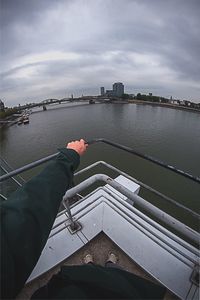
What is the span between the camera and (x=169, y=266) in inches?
60.7

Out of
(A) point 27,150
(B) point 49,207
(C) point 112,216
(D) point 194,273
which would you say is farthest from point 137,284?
(A) point 27,150

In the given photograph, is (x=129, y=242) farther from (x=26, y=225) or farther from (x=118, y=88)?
(x=118, y=88)

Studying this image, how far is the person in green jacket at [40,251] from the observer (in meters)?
0.62


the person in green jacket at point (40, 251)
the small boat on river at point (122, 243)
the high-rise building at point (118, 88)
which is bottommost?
the small boat on river at point (122, 243)

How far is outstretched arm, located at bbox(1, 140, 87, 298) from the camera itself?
0.62 metres

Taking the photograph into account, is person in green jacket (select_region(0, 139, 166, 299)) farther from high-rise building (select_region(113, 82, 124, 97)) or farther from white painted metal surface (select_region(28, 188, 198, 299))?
high-rise building (select_region(113, 82, 124, 97))

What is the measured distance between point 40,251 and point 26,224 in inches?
5.4

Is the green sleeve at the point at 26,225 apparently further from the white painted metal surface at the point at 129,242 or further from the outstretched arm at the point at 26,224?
the white painted metal surface at the point at 129,242

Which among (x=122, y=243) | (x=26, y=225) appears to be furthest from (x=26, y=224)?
→ (x=122, y=243)

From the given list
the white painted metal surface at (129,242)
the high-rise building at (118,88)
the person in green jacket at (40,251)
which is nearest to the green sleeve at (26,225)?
the person in green jacket at (40,251)

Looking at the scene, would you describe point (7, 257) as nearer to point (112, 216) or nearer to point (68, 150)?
point (68, 150)

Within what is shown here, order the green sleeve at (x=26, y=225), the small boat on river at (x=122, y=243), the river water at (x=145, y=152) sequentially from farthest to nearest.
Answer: the river water at (x=145, y=152) < the small boat on river at (x=122, y=243) < the green sleeve at (x=26, y=225)

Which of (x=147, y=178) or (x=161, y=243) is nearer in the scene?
(x=161, y=243)

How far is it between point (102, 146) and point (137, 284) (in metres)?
16.4
